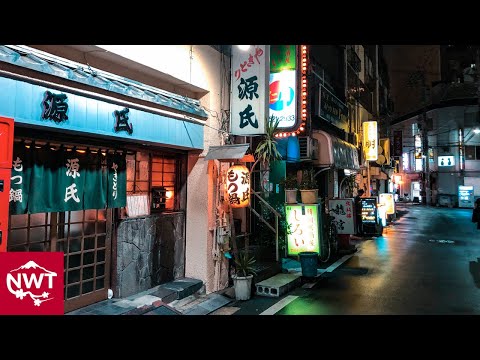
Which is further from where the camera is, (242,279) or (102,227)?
(242,279)

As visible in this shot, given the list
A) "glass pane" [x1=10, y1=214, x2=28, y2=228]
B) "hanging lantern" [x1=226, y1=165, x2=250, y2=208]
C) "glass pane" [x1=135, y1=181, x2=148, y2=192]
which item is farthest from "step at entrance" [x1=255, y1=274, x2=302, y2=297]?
"glass pane" [x1=10, y1=214, x2=28, y2=228]

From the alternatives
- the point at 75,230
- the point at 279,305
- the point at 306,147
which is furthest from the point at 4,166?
the point at 306,147

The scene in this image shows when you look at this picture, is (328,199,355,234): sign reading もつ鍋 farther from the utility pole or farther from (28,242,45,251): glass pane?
the utility pole

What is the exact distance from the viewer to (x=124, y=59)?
7230mm

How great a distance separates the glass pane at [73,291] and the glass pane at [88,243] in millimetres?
827

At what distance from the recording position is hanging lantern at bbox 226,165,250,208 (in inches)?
384

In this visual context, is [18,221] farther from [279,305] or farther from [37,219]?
[279,305]

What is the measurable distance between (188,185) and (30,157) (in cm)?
446

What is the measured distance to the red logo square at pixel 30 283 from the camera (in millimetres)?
5020

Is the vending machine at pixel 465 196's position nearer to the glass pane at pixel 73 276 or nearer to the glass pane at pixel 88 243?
the glass pane at pixel 88 243

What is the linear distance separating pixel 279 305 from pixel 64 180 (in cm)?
618

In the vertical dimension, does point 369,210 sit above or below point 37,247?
above

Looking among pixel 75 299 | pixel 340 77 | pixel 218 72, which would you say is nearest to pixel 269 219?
pixel 218 72

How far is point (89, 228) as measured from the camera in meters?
7.60
